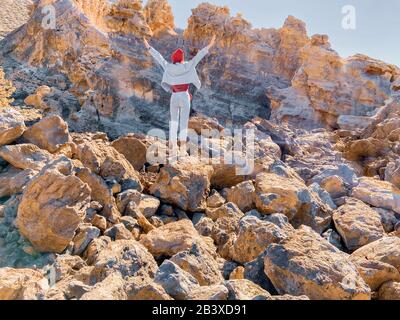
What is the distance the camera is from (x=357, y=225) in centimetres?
579

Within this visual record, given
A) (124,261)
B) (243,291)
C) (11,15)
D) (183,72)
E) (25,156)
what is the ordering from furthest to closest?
(11,15), (183,72), (25,156), (124,261), (243,291)

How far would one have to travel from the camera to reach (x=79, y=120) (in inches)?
518

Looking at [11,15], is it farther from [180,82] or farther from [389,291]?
[389,291]

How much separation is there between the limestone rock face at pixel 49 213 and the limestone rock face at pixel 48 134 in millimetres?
1705

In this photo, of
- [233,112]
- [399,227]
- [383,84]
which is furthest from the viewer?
[233,112]

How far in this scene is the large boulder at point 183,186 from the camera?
619cm

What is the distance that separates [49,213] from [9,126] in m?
2.20

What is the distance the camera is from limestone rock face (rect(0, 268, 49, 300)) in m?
3.22

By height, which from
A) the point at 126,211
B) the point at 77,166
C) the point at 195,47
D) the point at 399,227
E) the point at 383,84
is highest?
the point at 195,47

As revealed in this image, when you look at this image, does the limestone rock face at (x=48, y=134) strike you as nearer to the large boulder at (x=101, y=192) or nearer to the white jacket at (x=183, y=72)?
the large boulder at (x=101, y=192)

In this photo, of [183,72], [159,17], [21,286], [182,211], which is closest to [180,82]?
[183,72]
